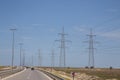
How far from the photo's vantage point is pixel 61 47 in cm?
7144

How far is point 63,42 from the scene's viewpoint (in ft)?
241

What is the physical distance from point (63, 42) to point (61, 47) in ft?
7.22
